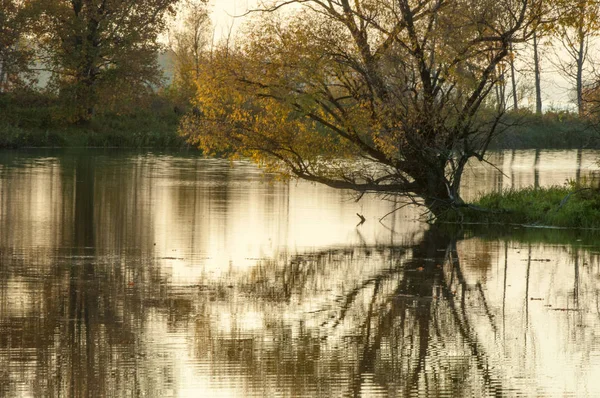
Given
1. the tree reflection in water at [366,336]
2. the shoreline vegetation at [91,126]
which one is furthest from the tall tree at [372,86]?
the shoreline vegetation at [91,126]

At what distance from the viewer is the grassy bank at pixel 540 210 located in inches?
913

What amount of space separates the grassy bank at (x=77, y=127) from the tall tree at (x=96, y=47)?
1.13 metres

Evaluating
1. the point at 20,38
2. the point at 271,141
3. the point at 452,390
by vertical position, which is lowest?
the point at 452,390

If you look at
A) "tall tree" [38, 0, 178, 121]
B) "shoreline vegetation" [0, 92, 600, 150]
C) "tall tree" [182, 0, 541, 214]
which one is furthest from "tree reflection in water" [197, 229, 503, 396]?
"tall tree" [38, 0, 178, 121]

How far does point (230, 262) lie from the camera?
672 inches

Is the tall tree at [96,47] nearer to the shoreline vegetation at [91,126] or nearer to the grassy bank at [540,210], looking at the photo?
the shoreline vegetation at [91,126]

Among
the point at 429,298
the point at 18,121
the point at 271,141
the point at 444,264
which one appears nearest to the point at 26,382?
the point at 429,298

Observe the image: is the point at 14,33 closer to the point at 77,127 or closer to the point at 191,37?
the point at 77,127

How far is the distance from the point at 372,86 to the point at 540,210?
4745 millimetres

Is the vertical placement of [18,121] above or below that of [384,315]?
above

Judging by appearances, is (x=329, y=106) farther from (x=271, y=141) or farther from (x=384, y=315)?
(x=384, y=315)

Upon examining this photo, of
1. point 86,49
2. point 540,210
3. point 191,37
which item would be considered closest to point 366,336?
point 540,210

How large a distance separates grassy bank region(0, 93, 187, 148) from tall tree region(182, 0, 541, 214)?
3617cm

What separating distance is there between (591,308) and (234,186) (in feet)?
70.2
